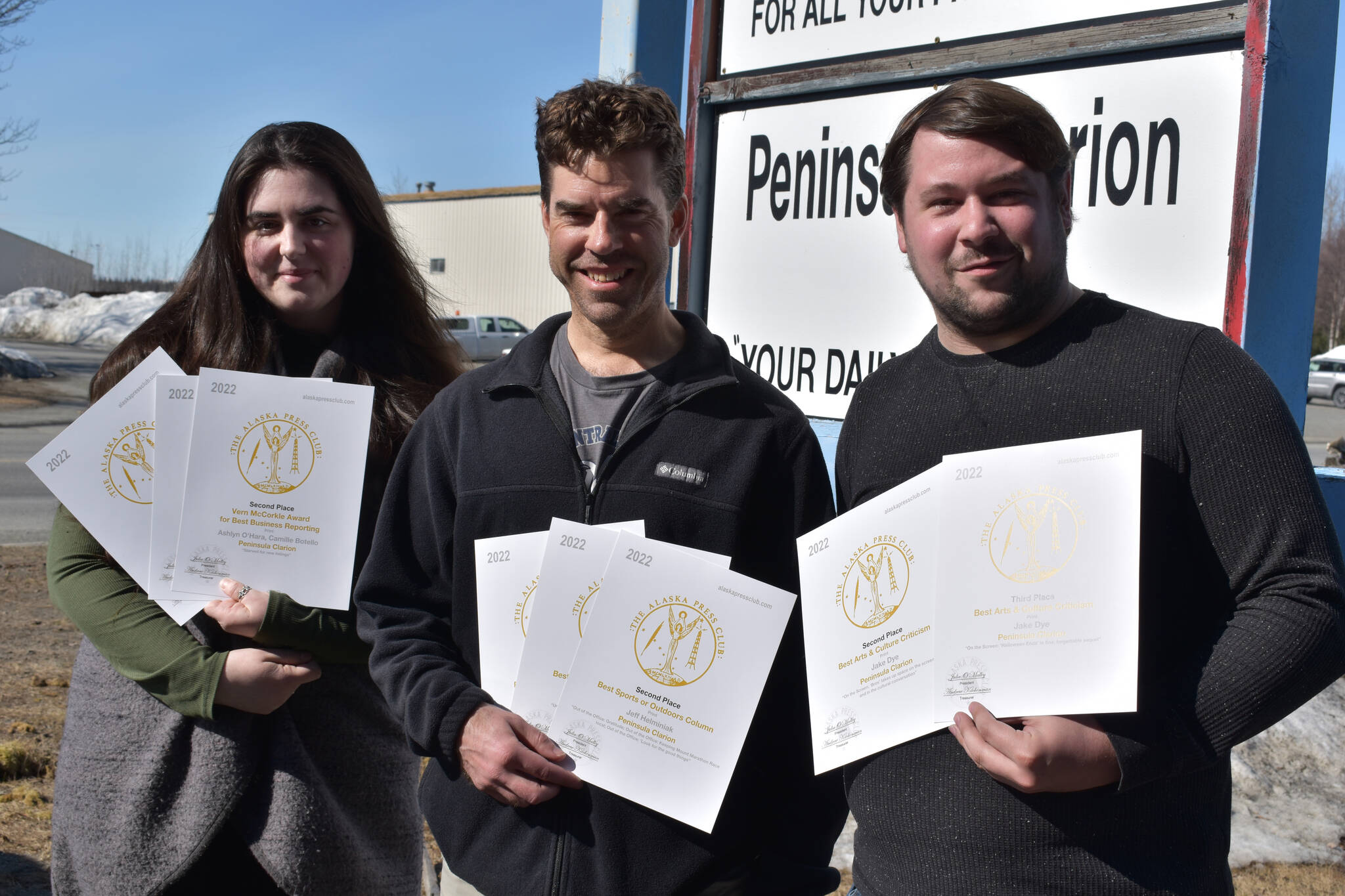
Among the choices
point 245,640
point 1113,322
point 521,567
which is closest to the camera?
point 1113,322

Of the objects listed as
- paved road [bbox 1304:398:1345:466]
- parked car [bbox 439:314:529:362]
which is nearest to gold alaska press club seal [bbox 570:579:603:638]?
paved road [bbox 1304:398:1345:466]

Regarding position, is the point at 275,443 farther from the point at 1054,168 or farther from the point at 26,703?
the point at 26,703

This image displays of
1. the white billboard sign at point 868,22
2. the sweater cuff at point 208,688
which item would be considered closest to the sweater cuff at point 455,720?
the sweater cuff at point 208,688

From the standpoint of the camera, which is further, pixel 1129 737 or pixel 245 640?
pixel 245 640

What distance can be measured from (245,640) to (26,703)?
316 centimetres

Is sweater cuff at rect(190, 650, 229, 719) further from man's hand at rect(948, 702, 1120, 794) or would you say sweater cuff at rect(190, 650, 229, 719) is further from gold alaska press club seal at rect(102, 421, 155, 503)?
man's hand at rect(948, 702, 1120, 794)

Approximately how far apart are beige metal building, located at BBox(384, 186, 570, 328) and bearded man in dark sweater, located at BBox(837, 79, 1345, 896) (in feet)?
125

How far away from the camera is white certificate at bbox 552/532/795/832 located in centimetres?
171

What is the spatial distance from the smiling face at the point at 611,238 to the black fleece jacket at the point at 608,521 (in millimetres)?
150

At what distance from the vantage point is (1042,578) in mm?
1487

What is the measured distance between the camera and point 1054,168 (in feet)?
5.64

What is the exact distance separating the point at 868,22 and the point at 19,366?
23391 millimetres

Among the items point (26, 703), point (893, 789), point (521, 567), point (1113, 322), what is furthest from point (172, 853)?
point (26, 703)

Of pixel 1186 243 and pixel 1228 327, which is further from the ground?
pixel 1186 243
